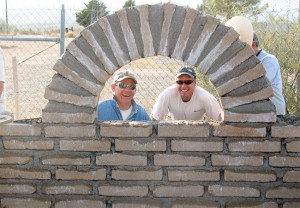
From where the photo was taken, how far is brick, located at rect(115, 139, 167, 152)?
3807 millimetres

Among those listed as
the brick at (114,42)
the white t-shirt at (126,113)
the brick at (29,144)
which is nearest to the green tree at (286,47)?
the white t-shirt at (126,113)

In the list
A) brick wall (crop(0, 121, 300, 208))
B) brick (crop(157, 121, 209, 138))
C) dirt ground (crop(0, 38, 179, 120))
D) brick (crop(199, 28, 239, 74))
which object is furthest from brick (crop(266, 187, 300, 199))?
dirt ground (crop(0, 38, 179, 120))

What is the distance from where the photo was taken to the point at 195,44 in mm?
3713

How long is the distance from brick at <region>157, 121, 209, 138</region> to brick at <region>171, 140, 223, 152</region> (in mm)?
57

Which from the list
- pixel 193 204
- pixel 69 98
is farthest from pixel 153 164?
pixel 69 98

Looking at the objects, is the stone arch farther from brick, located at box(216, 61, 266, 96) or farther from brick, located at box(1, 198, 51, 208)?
brick, located at box(1, 198, 51, 208)

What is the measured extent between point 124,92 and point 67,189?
3.35 feet

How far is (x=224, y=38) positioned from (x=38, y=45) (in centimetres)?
1765

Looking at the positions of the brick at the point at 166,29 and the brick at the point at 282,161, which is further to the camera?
the brick at the point at 282,161

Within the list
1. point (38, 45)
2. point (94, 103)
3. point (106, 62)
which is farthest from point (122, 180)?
point (38, 45)

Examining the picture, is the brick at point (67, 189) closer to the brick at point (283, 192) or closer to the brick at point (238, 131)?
the brick at point (238, 131)

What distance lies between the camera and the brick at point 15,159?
391 centimetres

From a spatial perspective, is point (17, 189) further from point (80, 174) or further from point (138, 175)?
point (138, 175)

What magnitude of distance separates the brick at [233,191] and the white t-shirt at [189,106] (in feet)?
2.28
